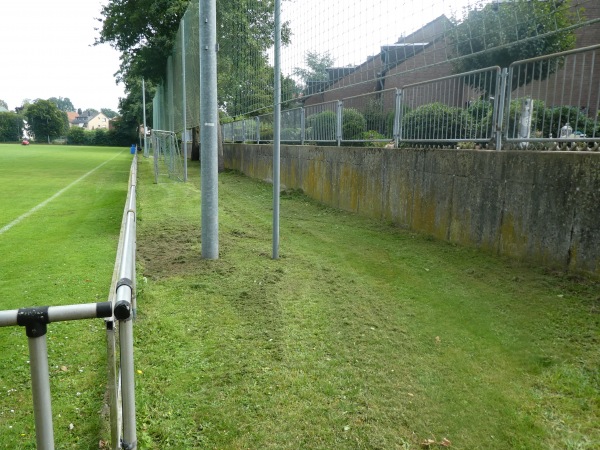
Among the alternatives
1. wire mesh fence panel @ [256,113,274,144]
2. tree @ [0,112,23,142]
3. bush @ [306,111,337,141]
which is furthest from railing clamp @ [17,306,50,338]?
tree @ [0,112,23,142]

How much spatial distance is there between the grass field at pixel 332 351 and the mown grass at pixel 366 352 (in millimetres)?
14

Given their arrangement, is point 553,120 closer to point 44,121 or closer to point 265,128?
point 265,128

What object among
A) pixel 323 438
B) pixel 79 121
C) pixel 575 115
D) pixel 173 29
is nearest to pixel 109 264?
pixel 323 438

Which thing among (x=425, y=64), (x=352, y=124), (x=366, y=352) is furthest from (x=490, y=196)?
(x=352, y=124)

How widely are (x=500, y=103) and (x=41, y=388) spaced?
19.2 feet

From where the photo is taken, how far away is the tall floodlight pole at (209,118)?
21.2ft

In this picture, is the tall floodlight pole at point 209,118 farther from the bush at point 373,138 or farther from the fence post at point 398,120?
the bush at point 373,138

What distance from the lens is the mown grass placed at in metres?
2.89

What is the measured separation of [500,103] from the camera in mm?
6305

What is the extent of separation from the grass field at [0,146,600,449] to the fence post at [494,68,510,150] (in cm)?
142

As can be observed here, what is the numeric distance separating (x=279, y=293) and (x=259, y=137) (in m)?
14.4

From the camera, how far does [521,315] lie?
4.33m

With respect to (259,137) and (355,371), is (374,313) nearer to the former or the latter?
(355,371)

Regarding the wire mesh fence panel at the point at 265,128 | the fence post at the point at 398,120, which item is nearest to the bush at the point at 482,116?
the fence post at the point at 398,120
